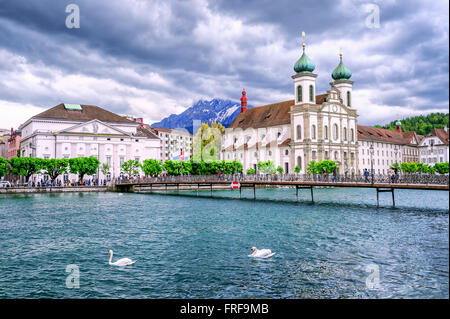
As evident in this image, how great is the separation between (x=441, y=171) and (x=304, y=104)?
39.5 meters

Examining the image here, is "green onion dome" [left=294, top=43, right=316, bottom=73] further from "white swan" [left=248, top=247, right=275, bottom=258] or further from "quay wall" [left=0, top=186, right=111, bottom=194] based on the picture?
"white swan" [left=248, top=247, right=275, bottom=258]

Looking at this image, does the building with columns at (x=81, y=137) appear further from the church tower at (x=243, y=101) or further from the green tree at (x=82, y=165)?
the church tower at (x=243, y=101)

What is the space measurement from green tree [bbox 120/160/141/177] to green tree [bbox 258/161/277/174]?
1100 inches

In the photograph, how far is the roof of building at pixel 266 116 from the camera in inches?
4136

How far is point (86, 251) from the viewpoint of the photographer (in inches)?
797

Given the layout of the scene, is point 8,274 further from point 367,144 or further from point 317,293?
point 367,144

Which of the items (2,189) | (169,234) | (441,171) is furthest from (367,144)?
(169,234)

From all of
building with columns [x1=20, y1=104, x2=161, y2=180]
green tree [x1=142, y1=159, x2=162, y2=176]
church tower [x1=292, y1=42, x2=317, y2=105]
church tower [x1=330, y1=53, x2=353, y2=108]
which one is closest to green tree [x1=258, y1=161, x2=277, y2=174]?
church tower [x1=292, y1=42, x2=317, y2=105]

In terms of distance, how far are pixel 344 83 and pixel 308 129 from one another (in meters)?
19.4

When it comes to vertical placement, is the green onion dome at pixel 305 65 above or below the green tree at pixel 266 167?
above

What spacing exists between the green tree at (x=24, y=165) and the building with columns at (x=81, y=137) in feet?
37.0

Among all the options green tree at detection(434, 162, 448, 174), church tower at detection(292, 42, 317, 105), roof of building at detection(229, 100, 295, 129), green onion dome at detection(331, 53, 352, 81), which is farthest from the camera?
roof of building at detection(229, 100, 295, 129)

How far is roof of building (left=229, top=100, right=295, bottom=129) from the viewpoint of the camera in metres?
105

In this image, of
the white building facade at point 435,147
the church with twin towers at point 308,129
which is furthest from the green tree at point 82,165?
the white building facade at point 435,147
